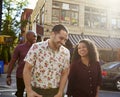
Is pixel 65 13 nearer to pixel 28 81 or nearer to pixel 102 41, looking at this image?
pixel 102 41

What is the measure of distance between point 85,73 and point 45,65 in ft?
3.44

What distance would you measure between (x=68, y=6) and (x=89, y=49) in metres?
31.4

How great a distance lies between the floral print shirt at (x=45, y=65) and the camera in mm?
4531

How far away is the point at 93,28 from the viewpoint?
1494 inches

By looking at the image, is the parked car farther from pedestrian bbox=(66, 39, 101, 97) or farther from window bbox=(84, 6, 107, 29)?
window bbox=(84, 6, 107, 29)

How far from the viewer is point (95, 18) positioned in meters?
38.3

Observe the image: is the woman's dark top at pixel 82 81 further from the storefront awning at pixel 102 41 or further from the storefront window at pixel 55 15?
the storefront window at pixel 55 15

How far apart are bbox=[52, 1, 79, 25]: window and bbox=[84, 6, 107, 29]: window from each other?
125cm

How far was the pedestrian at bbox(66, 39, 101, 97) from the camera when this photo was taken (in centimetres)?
540

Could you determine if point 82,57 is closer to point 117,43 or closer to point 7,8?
point 117,43

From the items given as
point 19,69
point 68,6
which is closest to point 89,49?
point 19,69

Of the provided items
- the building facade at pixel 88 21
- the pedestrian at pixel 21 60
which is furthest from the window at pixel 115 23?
the pedestrian at pixel 21 60

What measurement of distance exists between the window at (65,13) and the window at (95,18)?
125 cm

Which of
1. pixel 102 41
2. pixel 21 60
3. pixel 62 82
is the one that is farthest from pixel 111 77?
pixel 102 41
